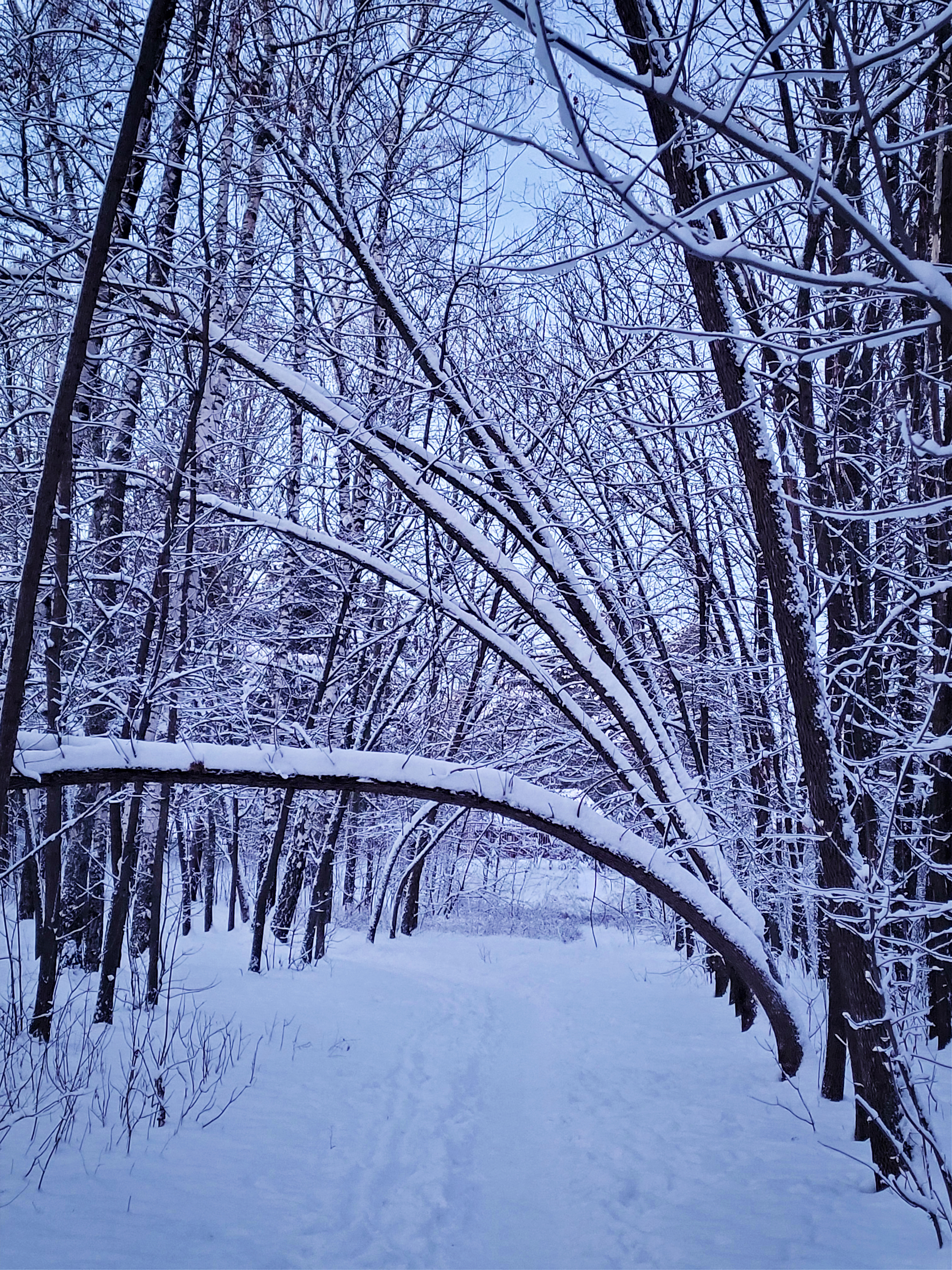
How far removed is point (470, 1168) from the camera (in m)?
4.65

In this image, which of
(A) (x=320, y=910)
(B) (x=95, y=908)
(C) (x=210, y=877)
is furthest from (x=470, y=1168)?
(C) (x=210, y=877)

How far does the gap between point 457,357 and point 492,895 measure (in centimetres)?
1515

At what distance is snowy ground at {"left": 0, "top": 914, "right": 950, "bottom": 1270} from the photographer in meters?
3.44

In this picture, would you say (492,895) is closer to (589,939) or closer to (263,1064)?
(589,939)

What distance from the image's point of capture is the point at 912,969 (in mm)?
4719

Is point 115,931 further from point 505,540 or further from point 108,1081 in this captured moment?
point 505,540

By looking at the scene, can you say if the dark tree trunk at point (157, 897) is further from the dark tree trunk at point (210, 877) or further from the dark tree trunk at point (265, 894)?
the dark tree trunk at point (210, 877)

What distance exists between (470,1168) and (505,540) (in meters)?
6.82

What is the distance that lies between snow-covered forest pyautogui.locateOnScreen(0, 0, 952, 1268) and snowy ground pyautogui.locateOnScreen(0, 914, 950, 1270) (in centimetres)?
5

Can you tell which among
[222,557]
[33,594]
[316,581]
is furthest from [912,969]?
[316,581]

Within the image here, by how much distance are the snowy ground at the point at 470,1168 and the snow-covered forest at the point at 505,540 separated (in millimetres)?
46

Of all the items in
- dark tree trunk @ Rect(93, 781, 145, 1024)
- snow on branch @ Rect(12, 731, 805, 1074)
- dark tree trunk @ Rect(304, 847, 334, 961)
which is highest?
snow on branch @ Rect(12, 731, 805, 1074)

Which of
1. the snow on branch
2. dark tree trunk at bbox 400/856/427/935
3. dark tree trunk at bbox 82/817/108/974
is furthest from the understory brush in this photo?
dark tree trunk at bbox 400/856/427/935

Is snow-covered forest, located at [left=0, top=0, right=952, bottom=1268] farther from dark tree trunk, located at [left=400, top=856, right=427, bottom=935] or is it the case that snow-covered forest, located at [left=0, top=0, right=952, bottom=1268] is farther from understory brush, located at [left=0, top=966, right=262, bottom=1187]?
dark tree trunk, located at [left=400, top=856, right=427, bottom=935]
